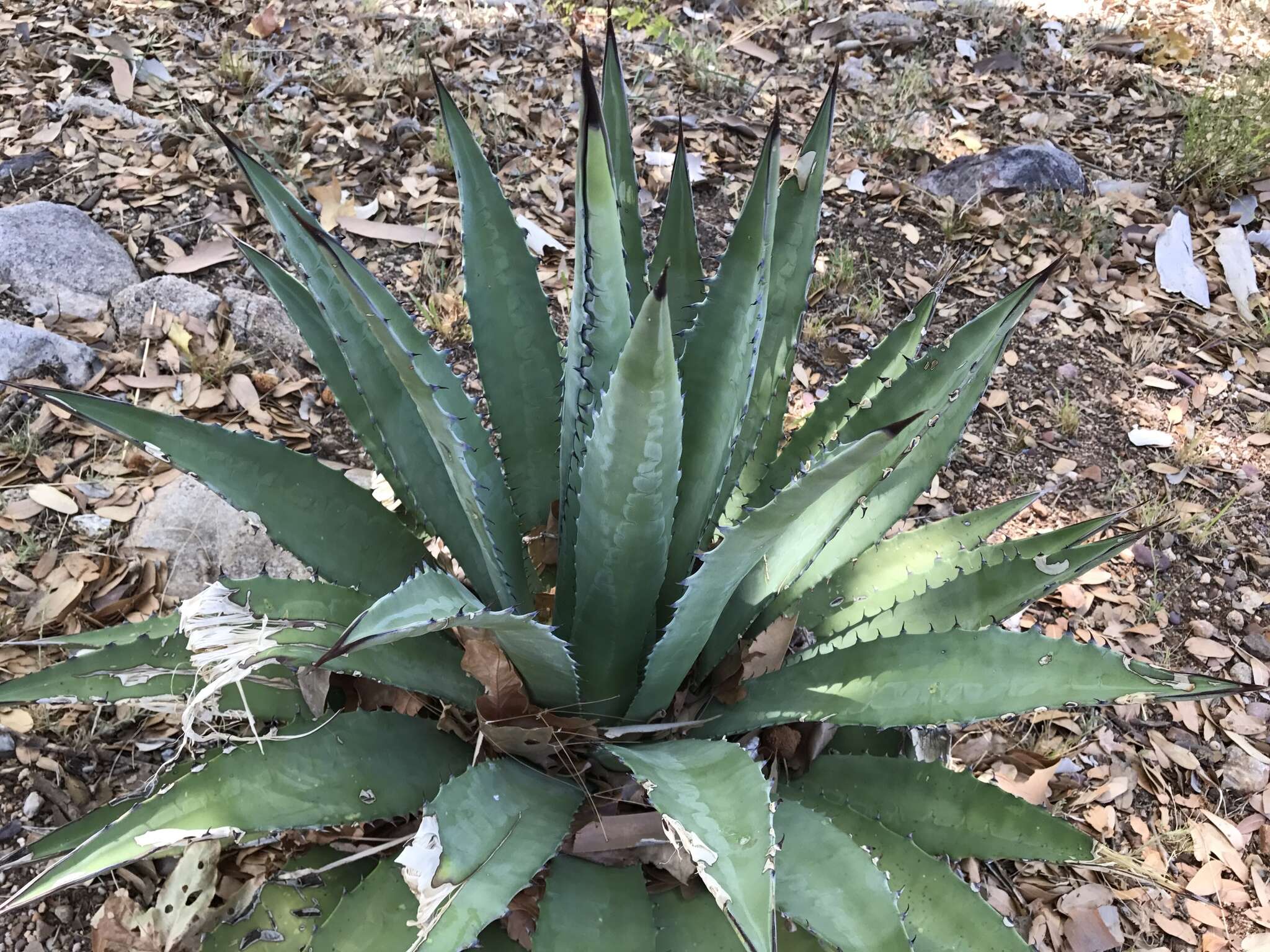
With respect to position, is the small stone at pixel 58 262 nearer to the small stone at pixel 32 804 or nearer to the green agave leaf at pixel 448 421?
the small stone at pixel 32 804

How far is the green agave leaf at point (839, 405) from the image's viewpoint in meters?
1.57

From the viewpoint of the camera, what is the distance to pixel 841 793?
4.89 feet

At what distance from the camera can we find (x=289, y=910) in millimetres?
1382

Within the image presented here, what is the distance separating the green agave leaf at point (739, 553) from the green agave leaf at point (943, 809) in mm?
246

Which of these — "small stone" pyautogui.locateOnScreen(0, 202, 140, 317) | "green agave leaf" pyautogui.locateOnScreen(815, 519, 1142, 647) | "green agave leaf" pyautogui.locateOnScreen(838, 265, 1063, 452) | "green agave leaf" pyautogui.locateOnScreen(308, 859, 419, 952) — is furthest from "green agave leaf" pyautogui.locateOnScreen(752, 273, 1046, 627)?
"small stone" pyautogui.locateOnScreen(0, 202, 140, 317)

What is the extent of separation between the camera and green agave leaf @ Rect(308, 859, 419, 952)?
121 centimetres

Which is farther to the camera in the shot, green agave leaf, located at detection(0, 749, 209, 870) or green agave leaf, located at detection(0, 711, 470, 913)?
green agave leaf, located at detection(0, 749, 209, 870)

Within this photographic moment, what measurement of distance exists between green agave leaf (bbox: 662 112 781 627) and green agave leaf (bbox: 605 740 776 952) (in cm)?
33

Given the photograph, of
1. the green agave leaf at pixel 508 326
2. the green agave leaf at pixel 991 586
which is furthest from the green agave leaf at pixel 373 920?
the green agave leaf at pixel 991 586

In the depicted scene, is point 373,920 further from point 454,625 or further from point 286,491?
point 286,491

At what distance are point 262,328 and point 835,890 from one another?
2.05 m

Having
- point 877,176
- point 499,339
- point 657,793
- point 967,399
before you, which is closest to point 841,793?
point 657,793

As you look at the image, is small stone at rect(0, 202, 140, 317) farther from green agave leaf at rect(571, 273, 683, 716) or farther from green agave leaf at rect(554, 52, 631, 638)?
green agave leaf at rect(571, 273, 683, 716)

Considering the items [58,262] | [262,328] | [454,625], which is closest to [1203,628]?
[454,625]
